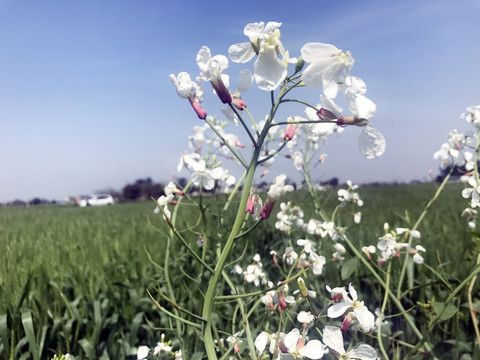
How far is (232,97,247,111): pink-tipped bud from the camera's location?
71cm

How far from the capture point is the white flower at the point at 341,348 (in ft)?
2.31

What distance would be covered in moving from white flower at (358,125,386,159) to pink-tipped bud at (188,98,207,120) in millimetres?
294

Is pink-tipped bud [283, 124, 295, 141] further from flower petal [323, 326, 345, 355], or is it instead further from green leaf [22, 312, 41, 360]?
green leaf [22, 312, 41, 360]

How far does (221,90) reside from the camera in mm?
686

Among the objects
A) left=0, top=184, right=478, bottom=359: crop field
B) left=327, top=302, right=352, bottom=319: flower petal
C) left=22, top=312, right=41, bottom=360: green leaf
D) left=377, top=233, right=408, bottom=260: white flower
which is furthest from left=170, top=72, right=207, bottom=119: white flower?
left=22, top=312, right=41, bottom=360: green leaf

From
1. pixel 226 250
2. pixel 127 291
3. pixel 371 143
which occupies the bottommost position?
pixel 127 291

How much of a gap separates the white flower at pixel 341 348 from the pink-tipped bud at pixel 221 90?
45 cm

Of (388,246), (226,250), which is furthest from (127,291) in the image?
(226,250)

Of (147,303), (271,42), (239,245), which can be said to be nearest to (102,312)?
(147,303)

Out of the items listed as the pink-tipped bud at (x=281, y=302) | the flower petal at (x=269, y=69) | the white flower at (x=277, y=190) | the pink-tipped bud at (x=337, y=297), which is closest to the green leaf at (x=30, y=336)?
the pink-tipped bud at (x=281, y=302)

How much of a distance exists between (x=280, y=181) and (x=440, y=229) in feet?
13.9

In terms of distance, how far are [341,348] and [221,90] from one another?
20.0 inches

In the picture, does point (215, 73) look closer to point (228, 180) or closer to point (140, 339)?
point (228, 180)

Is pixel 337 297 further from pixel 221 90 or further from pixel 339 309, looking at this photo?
pixel 221 90
